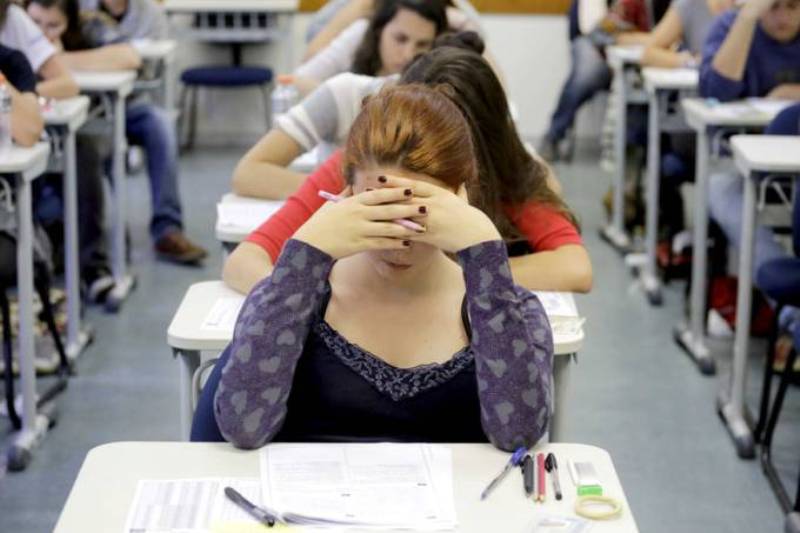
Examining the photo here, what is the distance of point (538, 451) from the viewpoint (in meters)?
1.93

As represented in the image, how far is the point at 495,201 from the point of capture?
2.80 m

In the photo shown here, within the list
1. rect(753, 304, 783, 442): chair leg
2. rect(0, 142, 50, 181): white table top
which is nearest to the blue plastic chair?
rect(0, 142, 50, 181): white table top

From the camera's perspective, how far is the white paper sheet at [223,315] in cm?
253

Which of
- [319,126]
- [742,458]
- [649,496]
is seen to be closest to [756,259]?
[742,458]

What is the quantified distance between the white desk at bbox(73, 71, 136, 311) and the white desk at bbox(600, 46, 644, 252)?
2110 mm

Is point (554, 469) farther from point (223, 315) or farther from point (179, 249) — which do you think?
point (179, 249)

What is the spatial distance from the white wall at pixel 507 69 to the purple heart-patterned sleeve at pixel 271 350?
260 inches

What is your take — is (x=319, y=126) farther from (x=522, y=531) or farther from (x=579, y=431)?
(x=522, y=531)

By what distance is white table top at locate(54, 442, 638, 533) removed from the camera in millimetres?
1721

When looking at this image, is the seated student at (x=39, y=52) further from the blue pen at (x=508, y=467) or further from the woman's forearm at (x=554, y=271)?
the blue pen at (x=508, y=467)

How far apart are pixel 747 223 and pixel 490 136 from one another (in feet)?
4.12

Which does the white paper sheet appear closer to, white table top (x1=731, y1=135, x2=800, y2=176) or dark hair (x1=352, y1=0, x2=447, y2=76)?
white table top (x1=731, y1=135, x2=800, y2=176)

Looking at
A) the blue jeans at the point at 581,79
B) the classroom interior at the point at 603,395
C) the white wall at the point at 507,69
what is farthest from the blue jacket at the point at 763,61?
the white wall at the point at 507,69

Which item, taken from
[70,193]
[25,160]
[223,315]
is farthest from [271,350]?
[70,193]
